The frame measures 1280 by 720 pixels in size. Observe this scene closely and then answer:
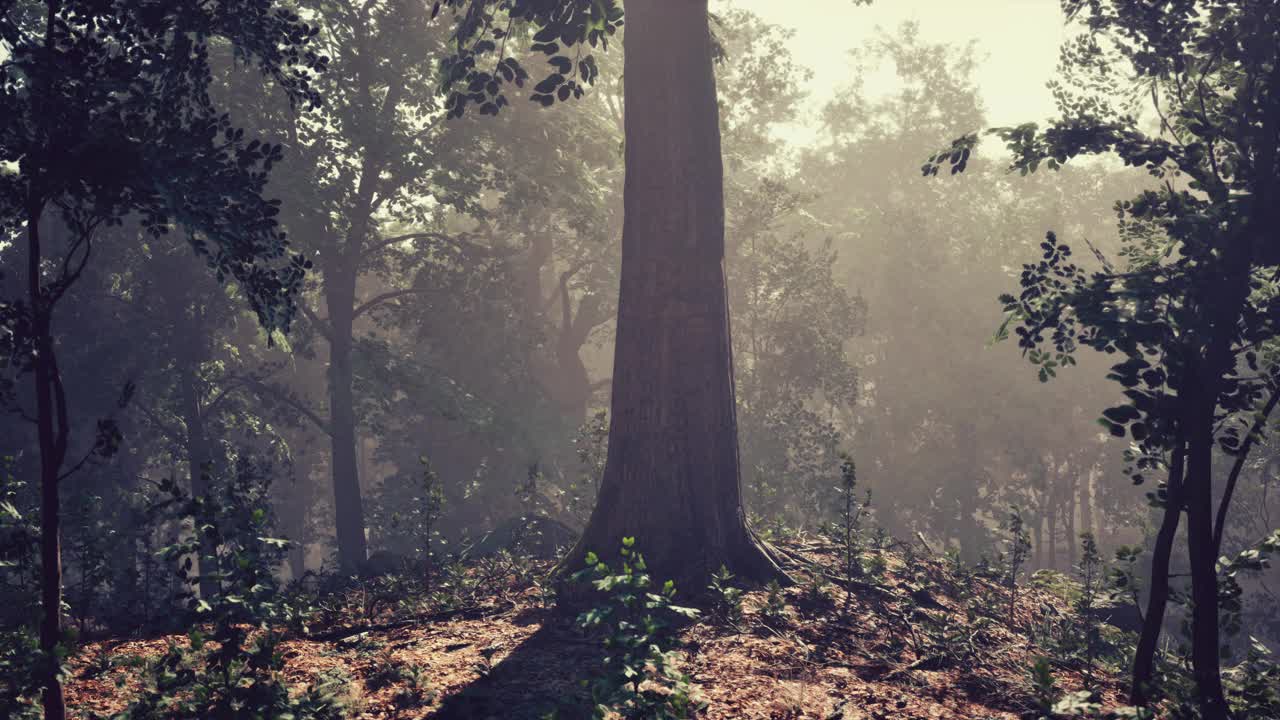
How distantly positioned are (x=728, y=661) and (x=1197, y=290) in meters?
3.80

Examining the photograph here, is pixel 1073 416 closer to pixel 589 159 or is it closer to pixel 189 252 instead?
pixel 589 159

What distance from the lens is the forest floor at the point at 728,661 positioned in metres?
5.32

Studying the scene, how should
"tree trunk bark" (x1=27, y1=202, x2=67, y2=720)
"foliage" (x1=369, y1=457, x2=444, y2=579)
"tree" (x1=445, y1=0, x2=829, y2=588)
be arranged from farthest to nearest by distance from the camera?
"foliage" (x1=369, y1=457, x2=444, y2=579) → "tree" (x1=445, y1=0, x2=829, y2=588) → "tree trunk bark" (x1=27, y1=202, x2=67, y2=720)

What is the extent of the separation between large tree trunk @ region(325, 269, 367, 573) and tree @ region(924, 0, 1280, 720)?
710 inches

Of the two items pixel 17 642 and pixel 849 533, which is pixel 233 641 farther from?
pixel 849 533

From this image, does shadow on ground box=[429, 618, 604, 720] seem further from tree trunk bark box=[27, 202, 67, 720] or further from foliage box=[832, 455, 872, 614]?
foliage box=[832, 455, 872, 614]

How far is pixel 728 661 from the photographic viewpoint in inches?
242

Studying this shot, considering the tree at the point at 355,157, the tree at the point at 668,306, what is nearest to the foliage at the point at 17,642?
the tree at the point at 668,306

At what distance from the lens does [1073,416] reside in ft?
106

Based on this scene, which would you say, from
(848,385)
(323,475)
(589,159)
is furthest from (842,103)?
(323,475)

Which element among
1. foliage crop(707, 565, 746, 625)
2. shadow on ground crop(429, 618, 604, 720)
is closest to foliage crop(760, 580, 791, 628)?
foliage crop(707, 565, 746, 625)

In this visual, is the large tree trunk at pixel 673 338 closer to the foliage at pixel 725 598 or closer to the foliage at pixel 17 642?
the foliage at pixel 725 598

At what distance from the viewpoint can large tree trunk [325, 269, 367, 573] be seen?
20500mm

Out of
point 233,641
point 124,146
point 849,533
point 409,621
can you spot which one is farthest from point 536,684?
point 849,533
